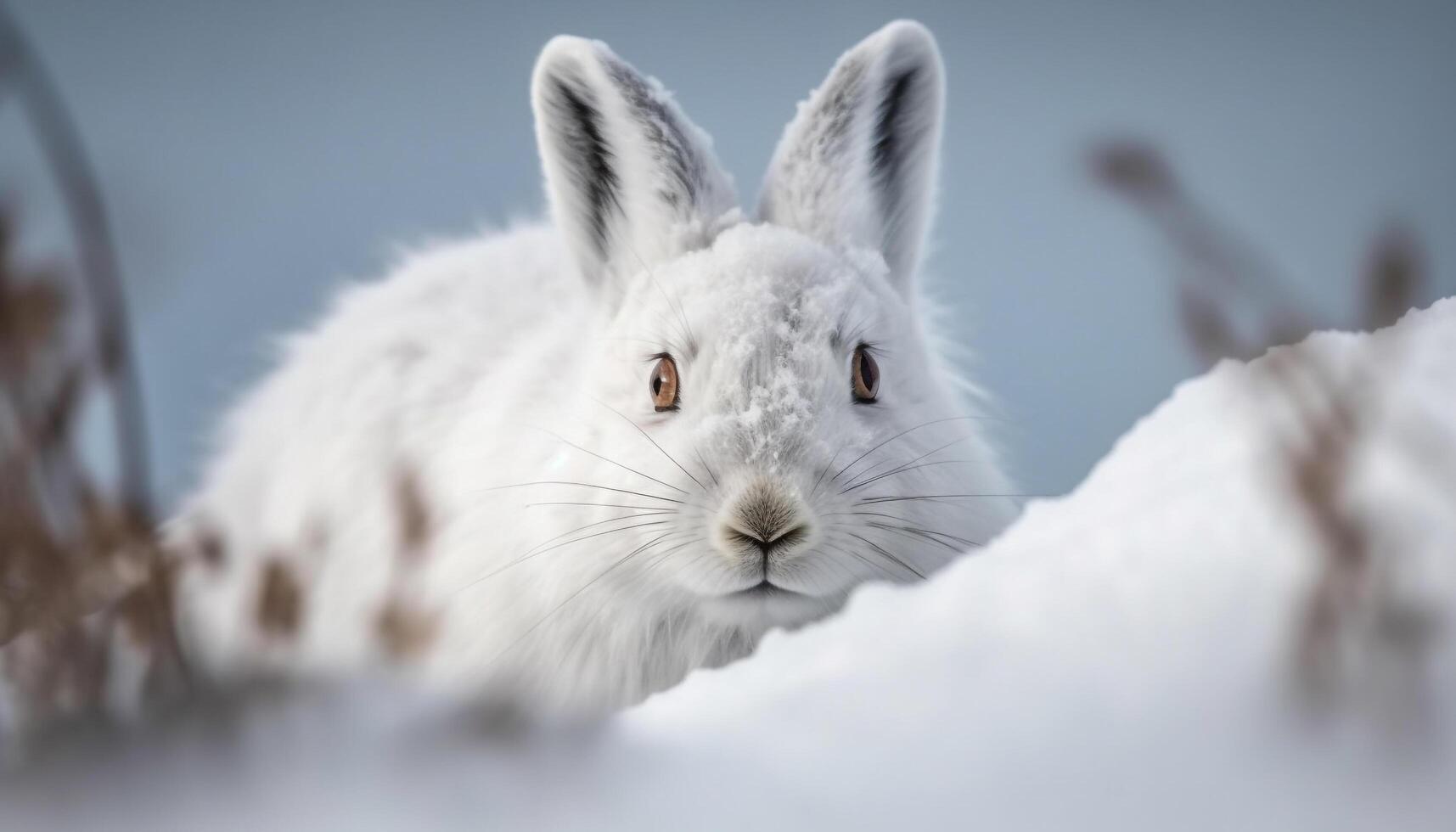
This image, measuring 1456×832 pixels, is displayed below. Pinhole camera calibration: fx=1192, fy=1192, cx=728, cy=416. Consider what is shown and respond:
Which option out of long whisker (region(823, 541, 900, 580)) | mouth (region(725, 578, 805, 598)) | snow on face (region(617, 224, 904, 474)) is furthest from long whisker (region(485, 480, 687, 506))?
long whisker (region(823, 541, 900, 580))

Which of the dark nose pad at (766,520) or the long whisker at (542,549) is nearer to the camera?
the dark nose pad at (766,520)

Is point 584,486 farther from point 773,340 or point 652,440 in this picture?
point 773,340

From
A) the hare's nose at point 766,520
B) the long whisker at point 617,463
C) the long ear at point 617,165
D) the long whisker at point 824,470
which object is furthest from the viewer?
the long ear at point 617,165

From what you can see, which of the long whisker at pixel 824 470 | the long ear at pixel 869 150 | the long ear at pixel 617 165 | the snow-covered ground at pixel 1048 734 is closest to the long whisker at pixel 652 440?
the long whisker at pixel 824 470

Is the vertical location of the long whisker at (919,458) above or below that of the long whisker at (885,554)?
above

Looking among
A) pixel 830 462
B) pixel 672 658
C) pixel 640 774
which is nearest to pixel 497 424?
pixel 672 658

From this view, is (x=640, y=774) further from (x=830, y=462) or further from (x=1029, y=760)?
(x=830, y=462)

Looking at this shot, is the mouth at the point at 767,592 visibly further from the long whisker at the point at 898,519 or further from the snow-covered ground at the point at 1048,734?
the snow-covered ground at the point at 1048,734
